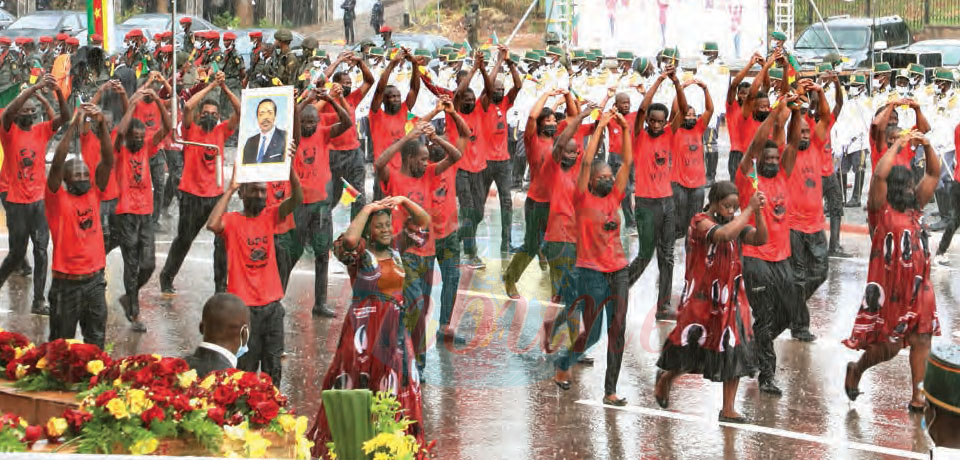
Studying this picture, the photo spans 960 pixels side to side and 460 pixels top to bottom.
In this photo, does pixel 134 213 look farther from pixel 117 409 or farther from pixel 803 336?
pixel 117 409

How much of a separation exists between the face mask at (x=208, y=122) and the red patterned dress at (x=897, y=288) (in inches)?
221

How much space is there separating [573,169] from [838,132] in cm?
811

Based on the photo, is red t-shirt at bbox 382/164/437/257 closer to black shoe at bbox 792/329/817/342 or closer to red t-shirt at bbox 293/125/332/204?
red t-shirt at bbox 293/125/332/204

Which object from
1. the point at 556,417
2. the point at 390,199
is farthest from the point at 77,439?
the point at 556,417

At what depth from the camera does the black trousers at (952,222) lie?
1529 centimetres

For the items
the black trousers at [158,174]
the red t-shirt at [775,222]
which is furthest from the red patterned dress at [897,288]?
the black trousers at [158,174]

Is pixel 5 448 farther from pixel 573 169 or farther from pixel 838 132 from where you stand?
pixel 838 132

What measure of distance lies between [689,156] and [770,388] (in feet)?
12.4

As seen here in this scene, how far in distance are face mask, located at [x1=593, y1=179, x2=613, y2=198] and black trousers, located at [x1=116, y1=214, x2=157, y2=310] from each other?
4040mm

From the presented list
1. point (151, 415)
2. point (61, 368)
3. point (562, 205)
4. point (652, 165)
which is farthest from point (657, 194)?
point (151, 415)

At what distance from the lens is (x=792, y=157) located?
11.1 m

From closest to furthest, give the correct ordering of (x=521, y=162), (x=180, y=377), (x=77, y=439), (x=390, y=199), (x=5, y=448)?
(x=5, y=448) < (x=77, y=439) < (x=180, y=377) < (x=390, y=199) < (x=521, y=162)

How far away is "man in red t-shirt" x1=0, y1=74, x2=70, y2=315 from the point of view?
12102mm

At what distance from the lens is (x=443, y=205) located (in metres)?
11.0
